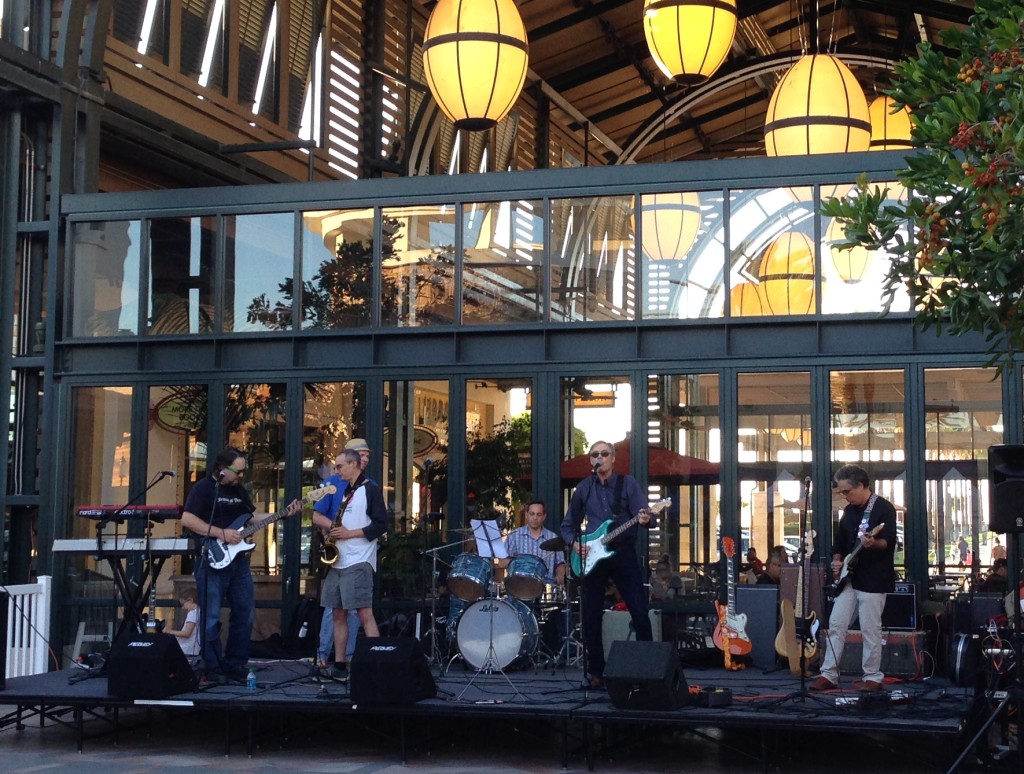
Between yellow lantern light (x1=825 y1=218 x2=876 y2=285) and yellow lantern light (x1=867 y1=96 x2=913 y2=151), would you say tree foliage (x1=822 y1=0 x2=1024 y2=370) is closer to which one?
yellow lantern light (x1=825 y1=218 x2=876 y2=285)

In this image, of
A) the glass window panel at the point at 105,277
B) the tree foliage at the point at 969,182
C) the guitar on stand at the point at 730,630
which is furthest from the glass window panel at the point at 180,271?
the tree foliage at the point at 969,182

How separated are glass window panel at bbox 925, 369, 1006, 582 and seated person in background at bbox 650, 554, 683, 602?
2.05 meters

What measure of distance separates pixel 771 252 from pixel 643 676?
4800 millimetres

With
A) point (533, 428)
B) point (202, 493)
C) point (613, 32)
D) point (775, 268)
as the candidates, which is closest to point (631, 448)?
point (533, 428)

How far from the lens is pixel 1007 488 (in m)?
8.79

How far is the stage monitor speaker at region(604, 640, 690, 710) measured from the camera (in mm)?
8977

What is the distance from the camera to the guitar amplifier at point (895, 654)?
11.2 meters

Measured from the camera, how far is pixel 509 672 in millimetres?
11273

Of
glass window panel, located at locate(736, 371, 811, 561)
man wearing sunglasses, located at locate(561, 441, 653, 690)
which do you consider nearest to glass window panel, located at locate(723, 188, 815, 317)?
glass window panel, located at locate(736, 371, 811, 561)

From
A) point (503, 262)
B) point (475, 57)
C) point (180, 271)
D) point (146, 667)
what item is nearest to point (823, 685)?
point (146, 667)

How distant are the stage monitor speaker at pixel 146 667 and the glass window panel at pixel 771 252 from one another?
5592 mm

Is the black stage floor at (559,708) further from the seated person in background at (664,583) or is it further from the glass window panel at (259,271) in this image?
the glass window panel at (259,271)

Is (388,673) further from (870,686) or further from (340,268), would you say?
(340,268)

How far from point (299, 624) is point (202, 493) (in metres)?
2.36
